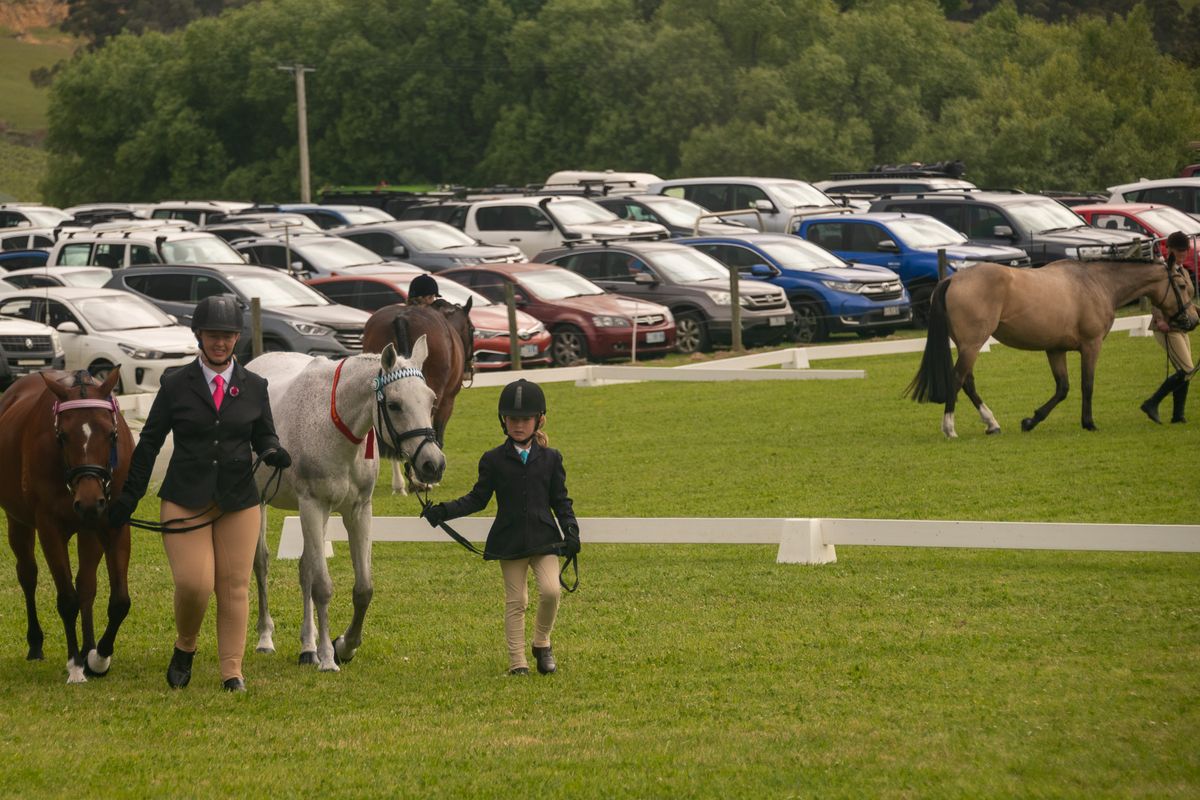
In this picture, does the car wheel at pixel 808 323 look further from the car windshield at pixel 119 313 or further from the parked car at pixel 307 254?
the car windshield at pixel 119 313

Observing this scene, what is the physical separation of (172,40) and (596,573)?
2722 inches

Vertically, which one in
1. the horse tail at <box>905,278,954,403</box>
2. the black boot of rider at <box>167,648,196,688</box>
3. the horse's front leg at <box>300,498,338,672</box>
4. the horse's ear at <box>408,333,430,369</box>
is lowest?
the horse tail at <box>905,278,954,403</box>

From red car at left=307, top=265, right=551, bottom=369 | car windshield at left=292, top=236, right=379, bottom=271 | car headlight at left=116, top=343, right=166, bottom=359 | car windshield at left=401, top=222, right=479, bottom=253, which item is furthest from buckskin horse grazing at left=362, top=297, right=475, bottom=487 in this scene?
car windshield at left=401, top=222, right=479, bottom=253

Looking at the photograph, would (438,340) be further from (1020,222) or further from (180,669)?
(1020,222)

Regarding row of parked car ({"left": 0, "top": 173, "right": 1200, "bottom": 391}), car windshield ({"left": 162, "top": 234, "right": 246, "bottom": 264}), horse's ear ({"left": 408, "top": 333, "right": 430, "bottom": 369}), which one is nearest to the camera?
horse's ear ({"left": 408, "top": 333, "right": 430, "bottom": 369})

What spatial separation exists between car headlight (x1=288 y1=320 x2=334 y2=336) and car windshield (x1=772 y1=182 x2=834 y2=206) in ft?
47.2

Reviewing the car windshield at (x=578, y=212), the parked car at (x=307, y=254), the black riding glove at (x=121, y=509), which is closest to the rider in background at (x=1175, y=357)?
the black riding glove at (x=121, y=509)

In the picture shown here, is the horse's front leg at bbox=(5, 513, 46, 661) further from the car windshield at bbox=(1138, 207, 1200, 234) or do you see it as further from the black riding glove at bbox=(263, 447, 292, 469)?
the car windshield at bbox=(1138, 207, 1200, 234)

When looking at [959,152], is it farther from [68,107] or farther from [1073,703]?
[1073,703]

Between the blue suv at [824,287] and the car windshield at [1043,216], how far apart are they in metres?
4.01

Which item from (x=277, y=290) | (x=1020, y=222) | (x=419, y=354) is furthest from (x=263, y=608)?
(x=1020, y=222)

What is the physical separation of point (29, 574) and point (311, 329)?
49.7ft

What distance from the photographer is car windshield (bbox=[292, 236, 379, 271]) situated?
31.6 metres

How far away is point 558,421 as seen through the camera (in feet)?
71.1
